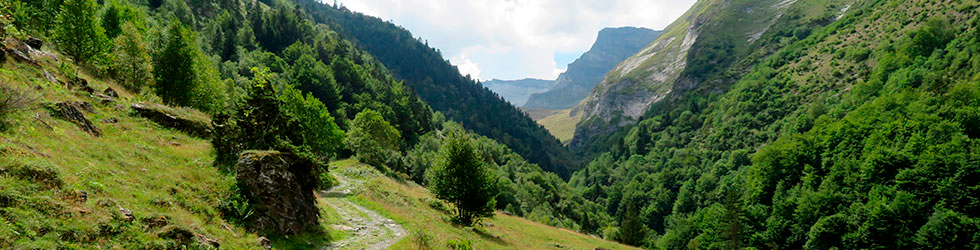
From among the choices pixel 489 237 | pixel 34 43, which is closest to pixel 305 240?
pixel 489 237

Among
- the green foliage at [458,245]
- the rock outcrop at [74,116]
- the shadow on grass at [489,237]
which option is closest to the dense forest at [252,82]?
the rock outcrop at [74,116]

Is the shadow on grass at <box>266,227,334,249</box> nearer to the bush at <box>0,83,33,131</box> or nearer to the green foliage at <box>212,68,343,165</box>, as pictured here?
the green foliage at <box>212,68,343,165</box>

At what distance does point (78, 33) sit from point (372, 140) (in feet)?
121

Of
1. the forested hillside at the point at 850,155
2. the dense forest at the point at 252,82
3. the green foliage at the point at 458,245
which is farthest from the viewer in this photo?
the forested hillside at the point at 850,155

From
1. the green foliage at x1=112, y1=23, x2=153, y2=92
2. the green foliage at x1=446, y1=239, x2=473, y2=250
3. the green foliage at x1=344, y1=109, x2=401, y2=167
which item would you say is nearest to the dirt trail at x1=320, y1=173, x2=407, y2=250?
the green foliage at x1=446, y1=239, x2=473, y2=250

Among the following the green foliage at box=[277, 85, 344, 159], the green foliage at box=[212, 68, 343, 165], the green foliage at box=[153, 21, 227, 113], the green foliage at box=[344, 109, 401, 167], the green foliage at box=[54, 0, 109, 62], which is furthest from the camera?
the green foliage at box=[344, 109, 401, 167]

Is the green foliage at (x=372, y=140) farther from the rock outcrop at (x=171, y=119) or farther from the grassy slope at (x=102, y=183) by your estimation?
the grassy slope at (x=102, y=183)

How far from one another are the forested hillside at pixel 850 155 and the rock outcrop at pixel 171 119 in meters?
78.2

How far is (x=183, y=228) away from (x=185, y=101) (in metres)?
30.0

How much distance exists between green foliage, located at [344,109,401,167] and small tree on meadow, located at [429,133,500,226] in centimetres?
2869

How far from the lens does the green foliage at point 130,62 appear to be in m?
34.1

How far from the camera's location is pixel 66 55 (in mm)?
32750

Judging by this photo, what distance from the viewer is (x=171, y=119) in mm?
24344

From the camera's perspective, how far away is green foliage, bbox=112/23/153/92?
112 feet
